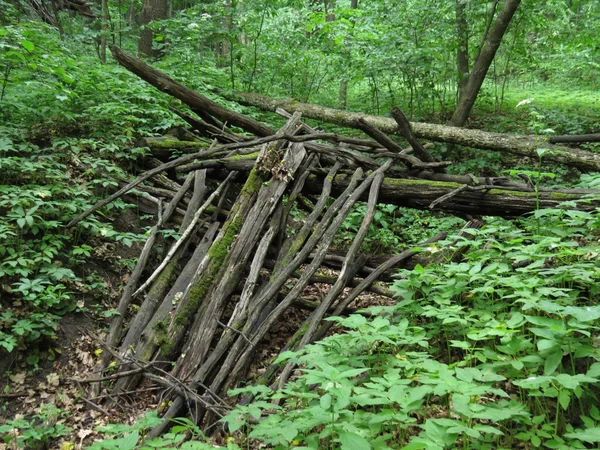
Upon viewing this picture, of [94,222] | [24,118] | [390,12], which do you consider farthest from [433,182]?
[390,12]

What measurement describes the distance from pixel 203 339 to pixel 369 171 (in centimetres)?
301

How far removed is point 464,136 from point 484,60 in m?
1.96

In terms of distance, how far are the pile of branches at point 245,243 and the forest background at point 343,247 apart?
24cm

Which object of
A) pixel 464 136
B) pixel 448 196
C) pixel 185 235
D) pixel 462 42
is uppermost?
pixel 462 42

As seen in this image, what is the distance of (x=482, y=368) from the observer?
2643 millimetres

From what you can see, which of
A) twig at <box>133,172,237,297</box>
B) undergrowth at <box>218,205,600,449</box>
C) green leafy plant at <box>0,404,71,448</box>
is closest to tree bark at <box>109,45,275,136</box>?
twig at <box>133,172,237,297</box>

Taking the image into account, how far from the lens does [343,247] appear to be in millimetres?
6070

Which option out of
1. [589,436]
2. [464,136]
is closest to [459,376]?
[589,436]

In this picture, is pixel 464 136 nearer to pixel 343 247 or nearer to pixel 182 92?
pixel 343 247

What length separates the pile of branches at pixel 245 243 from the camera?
12.1ft

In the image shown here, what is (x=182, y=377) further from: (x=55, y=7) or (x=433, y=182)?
(x=55, y=7)

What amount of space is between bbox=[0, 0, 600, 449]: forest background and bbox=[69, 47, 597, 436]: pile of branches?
0.24m

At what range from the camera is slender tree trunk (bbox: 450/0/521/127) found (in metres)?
7.89

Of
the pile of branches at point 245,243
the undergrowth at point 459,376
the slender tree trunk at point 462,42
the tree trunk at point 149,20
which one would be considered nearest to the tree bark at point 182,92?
the pile of branches at point 245,243
